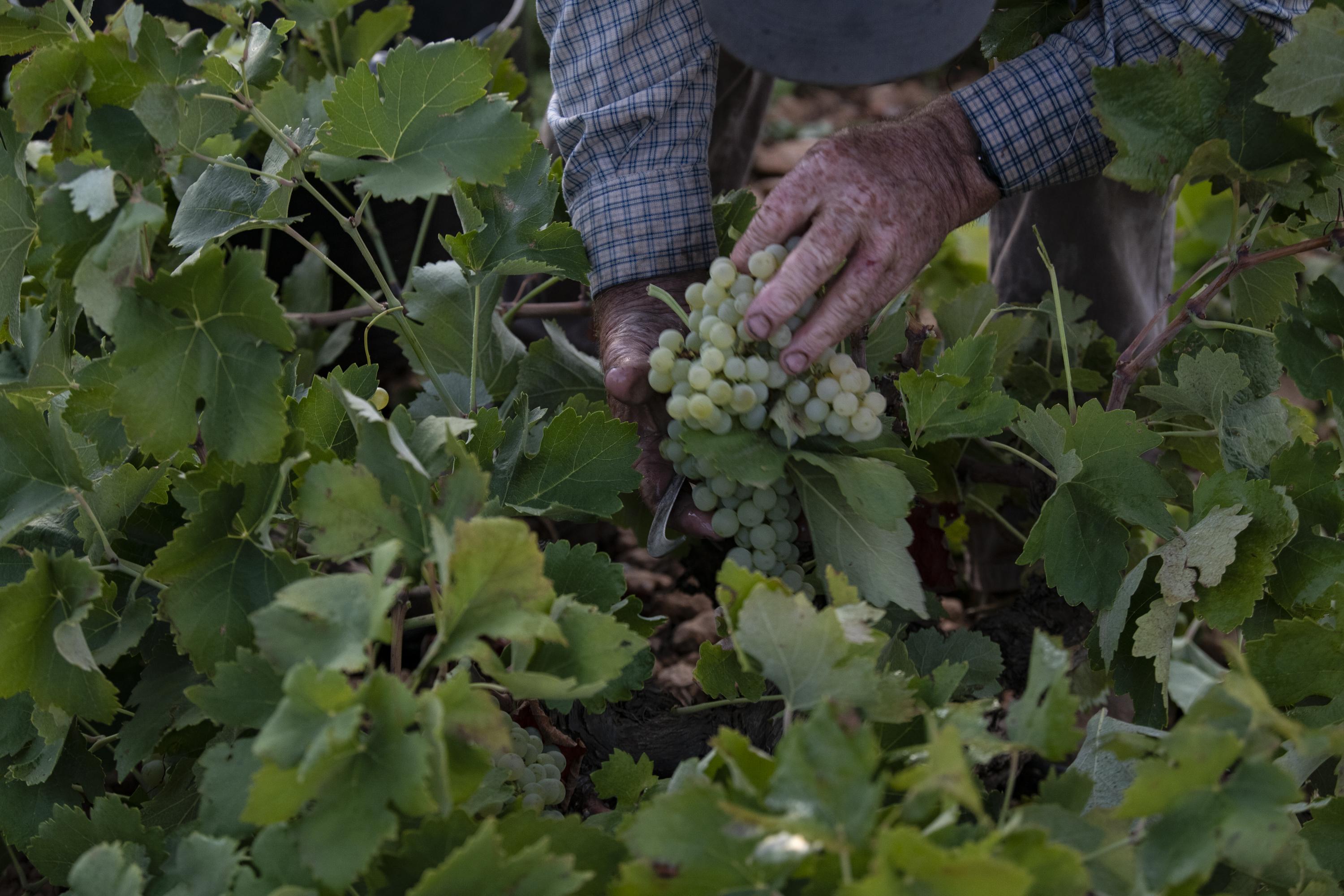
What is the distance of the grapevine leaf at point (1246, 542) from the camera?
1.03 metres

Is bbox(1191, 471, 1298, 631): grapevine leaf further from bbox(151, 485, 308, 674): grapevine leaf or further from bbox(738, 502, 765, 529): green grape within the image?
bbox(151, 485, 308, 674): grapevine leaf

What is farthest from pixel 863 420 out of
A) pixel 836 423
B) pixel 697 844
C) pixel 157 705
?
pixel 157 705

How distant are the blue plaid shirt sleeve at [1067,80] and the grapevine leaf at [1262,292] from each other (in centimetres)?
27

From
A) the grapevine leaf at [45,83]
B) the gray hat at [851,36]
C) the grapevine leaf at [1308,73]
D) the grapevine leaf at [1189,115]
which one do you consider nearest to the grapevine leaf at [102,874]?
the grapevine leaf at [45,83]

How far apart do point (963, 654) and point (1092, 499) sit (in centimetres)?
23

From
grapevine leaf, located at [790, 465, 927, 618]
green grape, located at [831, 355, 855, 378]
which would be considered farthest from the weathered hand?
grapevine leaf, located at [790, 465, 927, 618]

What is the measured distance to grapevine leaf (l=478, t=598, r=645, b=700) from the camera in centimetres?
76

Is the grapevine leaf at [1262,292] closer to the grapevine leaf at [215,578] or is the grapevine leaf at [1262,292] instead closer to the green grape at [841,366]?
the green grape at [841,366]

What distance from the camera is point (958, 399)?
110cm

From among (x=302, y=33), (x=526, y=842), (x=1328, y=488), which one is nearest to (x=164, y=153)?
(x=526, y=842)

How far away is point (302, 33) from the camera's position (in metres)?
1.83

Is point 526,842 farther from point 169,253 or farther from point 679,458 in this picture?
point 169,253

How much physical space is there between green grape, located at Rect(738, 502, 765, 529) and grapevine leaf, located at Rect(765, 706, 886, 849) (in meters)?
0.47

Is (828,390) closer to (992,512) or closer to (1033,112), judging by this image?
(1033,112)
